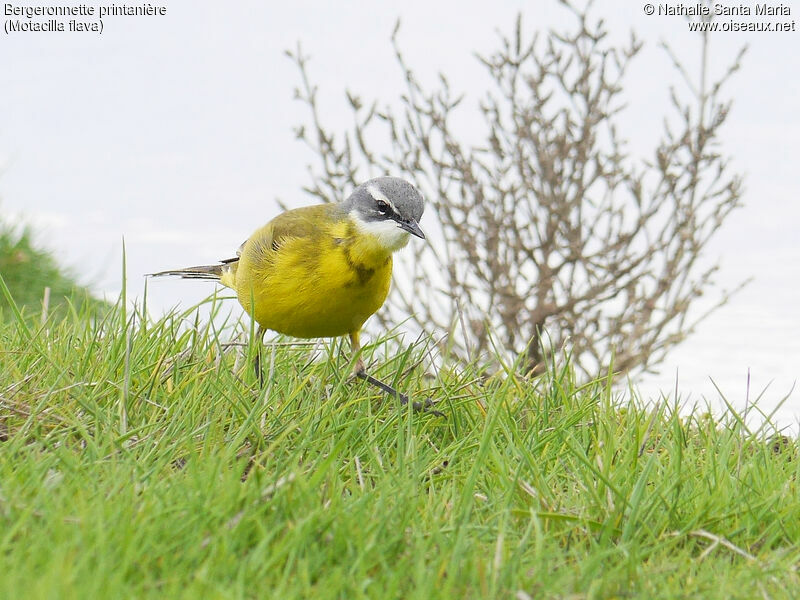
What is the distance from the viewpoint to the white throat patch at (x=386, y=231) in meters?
5.04

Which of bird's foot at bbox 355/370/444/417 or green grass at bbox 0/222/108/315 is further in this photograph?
green grass at bbox 0/222/108/315

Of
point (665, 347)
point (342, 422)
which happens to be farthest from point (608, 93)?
point (342, 422)

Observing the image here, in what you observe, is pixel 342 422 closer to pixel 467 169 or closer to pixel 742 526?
pixel 742 526

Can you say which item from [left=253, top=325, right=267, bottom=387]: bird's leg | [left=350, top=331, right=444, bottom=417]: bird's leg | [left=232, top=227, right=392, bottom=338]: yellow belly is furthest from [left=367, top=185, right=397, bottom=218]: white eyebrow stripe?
[left=253, top=325, right=267, bottom=387]: bird's leg

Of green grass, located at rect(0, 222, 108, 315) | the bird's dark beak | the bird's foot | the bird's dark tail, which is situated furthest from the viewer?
green grass, located at rect(0, 222, 108, 315)

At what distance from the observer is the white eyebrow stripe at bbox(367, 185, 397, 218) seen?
5.03m

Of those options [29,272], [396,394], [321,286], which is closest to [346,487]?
[396,394]

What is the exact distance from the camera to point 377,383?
503 centimetres

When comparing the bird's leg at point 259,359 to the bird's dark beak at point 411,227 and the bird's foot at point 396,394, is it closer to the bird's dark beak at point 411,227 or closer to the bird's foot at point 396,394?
the bird's foot at point 396,394

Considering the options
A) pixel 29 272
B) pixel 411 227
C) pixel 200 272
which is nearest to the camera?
pixel 411 227

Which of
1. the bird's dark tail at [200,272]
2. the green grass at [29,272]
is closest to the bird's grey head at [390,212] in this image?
the bird's dark tail at [200,272]

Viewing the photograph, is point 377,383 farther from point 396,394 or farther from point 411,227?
point 411,227

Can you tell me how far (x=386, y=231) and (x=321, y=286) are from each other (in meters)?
0.44

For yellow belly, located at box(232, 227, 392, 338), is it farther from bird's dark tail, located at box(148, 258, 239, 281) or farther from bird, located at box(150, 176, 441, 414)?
bird's dark tail, located at box(148, 258, 239, 281)
